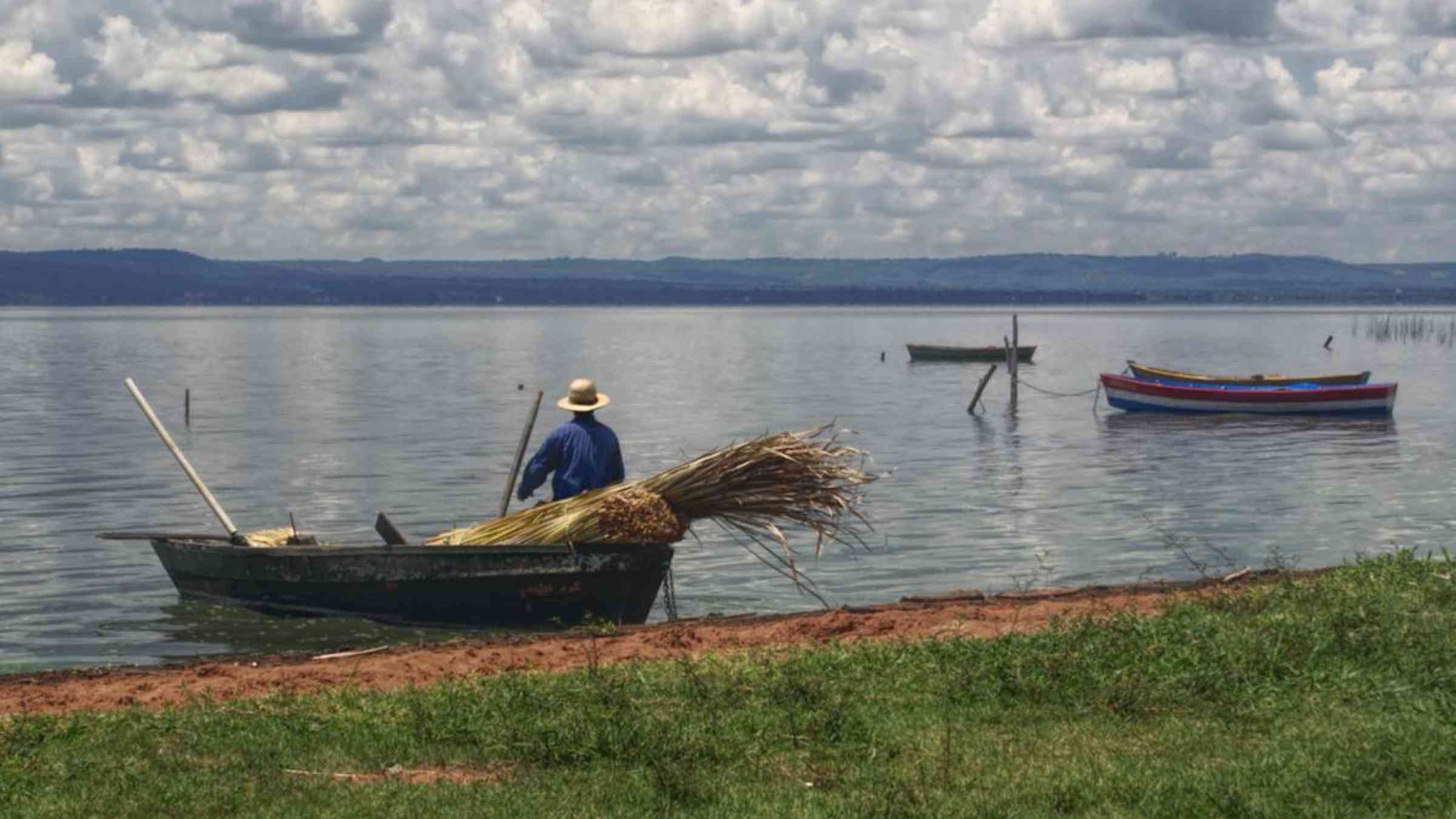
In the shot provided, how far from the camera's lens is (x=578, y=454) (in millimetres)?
18469

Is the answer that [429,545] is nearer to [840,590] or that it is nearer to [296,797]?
[840,590]

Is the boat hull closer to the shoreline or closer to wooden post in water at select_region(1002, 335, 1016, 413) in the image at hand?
the shoreline

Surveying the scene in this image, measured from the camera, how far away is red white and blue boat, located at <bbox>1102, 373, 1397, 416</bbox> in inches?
2247

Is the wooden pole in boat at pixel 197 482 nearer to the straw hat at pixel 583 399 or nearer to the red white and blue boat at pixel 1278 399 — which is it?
the straw hat at pixel 583 399

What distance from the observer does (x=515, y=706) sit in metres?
11.7

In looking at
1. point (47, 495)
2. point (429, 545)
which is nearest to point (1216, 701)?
point (429, 545)

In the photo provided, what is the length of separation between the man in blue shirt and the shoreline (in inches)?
74.0

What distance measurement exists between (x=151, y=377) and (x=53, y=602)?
75.7 meters

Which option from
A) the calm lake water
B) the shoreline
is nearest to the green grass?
the shoreline

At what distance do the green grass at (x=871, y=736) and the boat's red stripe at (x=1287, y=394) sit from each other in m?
45.3

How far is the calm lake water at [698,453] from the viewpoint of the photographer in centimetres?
2394

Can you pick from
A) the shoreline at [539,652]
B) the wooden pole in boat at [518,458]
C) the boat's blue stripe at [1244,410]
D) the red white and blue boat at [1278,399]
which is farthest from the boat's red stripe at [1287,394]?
the shoreline at [539,652]

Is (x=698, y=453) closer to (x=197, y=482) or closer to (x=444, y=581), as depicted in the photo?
(x=197, y=482)

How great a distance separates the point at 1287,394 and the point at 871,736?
4989cm
